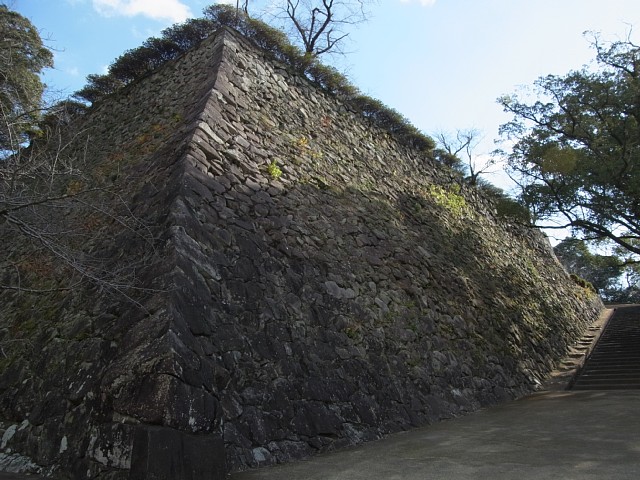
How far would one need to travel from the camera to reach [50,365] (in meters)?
4.74

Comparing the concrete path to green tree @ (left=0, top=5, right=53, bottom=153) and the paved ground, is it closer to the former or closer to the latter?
the paved ground

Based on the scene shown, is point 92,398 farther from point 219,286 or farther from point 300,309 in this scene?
point 300,309

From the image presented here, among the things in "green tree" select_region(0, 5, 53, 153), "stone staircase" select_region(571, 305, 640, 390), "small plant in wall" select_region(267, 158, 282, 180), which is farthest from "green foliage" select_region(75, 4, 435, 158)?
"stone staircase" select_region(571, 305, 640, 390)

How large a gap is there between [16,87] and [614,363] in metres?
12.5

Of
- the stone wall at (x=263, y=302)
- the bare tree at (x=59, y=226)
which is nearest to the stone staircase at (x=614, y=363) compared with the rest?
the stone wall at (x=263, y=302)

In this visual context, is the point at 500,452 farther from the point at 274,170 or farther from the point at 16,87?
the point at 16,87

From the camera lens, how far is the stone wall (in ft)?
13.2

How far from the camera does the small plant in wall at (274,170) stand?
23.9 feet

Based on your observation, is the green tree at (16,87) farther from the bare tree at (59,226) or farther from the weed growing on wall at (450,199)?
the weed growing on wall at (450,199)

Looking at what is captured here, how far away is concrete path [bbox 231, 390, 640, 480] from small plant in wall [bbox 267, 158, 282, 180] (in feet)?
12.9

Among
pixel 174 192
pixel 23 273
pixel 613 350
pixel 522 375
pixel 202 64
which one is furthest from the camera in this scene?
pixel 613 350

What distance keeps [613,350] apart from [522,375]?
199 inches

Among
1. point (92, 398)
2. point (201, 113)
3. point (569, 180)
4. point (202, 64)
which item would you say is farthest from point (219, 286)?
point (569, 180)

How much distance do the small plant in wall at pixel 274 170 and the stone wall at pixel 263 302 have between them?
37 millimetres
